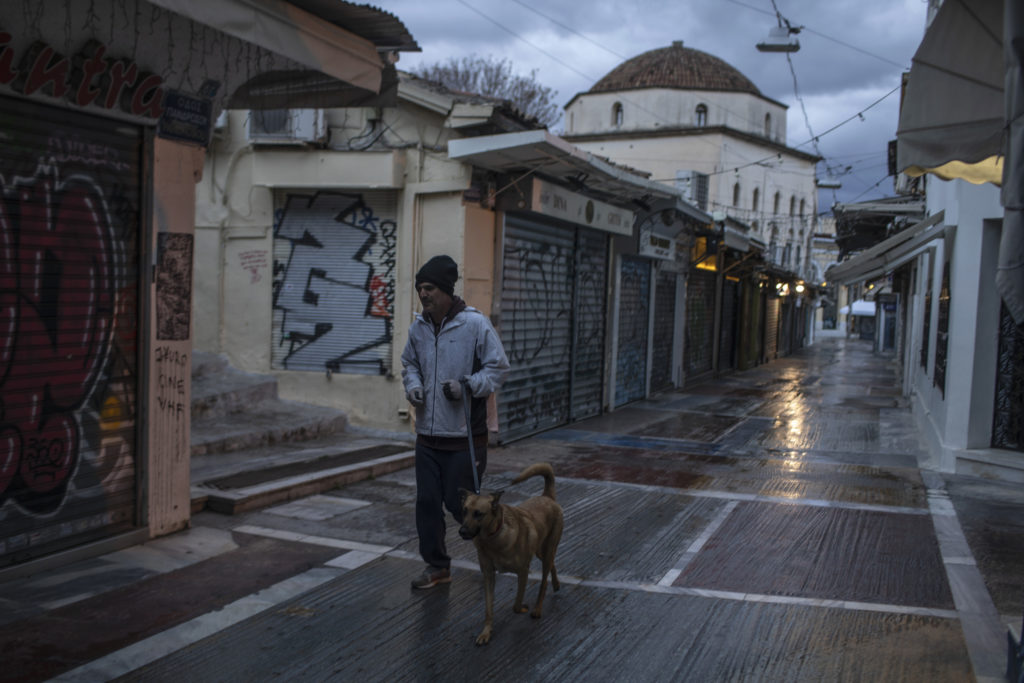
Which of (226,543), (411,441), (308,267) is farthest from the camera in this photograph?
(308,267)

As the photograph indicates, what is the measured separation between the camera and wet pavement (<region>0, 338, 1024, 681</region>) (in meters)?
4.19

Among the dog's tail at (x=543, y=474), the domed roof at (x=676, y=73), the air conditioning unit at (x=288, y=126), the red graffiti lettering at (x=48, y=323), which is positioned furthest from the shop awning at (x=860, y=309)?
the red graffiti lettering at (x=48, y=323)

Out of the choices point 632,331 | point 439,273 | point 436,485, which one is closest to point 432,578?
point 436,485

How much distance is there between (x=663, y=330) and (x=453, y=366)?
13.7 m

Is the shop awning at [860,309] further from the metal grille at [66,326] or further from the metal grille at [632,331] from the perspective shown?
the metal grille at [66,326]

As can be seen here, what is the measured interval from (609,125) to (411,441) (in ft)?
116

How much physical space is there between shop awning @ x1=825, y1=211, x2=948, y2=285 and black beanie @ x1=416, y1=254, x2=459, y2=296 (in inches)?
299

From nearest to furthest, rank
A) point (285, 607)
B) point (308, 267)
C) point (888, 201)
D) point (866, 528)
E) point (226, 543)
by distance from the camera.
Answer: point (285, 607), point (226, 543), point (866, 528), point (308, 267), point (888, 201)

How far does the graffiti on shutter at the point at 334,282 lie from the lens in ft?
35.5

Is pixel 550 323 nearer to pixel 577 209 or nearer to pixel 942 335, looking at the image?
pixel 577 209

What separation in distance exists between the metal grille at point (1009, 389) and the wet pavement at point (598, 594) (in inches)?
30.9

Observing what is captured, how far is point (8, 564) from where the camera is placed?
16.4 ft

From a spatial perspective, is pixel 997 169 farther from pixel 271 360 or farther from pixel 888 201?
pixel 888 201

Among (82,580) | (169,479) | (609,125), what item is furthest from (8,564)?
(609,125)
